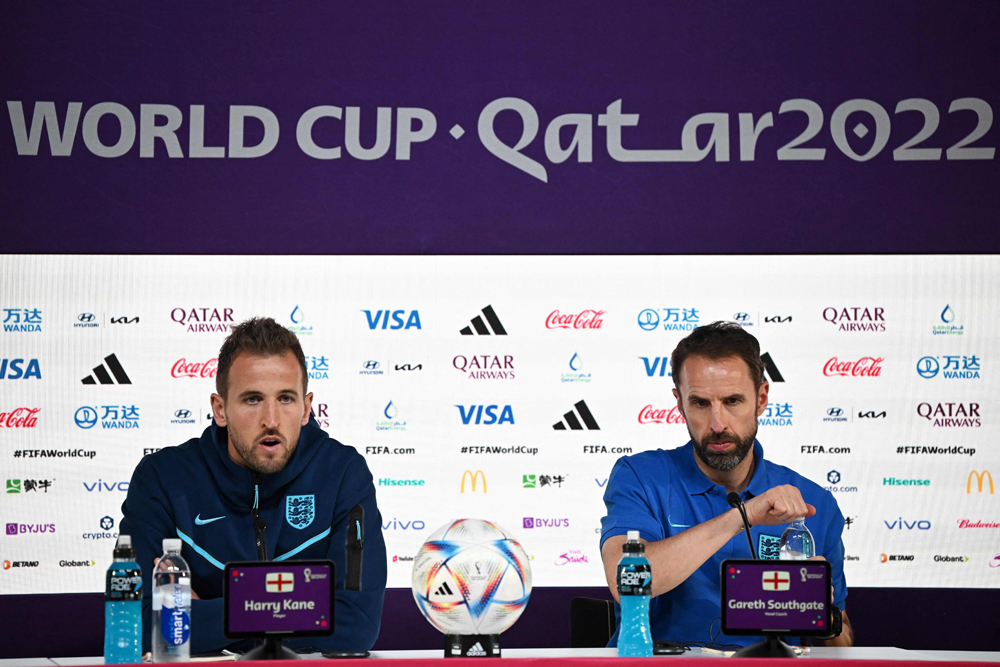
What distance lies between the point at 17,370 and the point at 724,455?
10.1ft

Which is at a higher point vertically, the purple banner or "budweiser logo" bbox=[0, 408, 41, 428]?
the purple banner

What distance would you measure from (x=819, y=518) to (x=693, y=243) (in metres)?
1.83

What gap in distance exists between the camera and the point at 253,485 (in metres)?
2.74

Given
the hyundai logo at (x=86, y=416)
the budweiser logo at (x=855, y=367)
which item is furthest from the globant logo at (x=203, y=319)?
the budweiser logo at (x=855, y=367)

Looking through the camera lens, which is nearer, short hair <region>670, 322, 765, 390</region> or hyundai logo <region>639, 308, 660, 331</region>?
short hair <region>670, 322, 765, 390</region>

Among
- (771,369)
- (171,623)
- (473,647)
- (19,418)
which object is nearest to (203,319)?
(19,418)

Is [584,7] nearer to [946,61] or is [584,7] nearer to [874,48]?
[874,48]

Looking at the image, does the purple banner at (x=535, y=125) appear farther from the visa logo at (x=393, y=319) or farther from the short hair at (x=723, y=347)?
the short hair at (x=723, y=347)

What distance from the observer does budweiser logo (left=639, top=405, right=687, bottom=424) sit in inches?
167

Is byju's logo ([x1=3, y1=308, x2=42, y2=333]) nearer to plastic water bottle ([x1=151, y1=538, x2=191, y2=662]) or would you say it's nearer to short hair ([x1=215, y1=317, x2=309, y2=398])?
short hair ([x1=215, y1=317, x2=309, y2=398])

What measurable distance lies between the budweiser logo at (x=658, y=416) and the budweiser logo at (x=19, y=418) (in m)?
2.65

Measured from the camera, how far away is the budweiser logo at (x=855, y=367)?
4.23m

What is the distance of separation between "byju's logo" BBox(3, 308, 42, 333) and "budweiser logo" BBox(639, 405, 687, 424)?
269 centimetres

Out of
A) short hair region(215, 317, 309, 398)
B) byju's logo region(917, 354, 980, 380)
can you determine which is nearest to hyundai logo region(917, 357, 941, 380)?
byju's logo region(917, 354, 980, 380)
